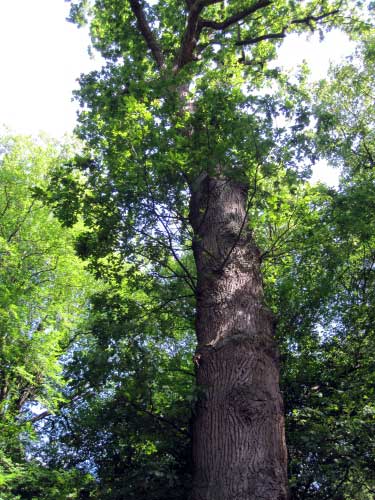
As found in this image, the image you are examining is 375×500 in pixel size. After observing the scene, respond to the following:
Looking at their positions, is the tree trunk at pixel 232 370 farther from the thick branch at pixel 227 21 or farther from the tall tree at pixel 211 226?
the thick branch at pixel 227 21

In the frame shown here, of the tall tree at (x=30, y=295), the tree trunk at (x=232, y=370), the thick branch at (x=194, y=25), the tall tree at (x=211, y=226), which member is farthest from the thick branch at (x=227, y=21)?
the tall tree at (x=30, y=295)

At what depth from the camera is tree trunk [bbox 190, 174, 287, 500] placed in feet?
11.4

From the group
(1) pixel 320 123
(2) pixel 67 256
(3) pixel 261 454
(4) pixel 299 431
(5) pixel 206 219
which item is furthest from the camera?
(2) pixel 67 256

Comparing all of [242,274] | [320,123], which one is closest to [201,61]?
[320,123]

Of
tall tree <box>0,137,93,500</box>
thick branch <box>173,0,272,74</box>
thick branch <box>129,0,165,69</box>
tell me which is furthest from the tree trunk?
tall tree <box>0,137,93,500</box>

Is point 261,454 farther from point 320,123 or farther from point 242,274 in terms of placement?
point 320,123

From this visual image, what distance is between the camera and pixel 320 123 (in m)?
5.73

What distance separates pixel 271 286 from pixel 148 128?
3.06m

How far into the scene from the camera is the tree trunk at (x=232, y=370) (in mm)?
3463

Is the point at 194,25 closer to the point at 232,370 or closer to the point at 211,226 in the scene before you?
the point at 211,226

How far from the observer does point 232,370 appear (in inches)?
158

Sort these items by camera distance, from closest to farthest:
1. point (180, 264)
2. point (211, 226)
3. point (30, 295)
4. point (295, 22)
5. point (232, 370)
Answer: point (232, 370) < point (180, 264) < point (211, 226) < point (295, 22) < point (30, 295)

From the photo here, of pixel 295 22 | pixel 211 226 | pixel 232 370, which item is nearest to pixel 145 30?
pixel 295 22

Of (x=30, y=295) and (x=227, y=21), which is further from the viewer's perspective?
(x=30, y=295)
